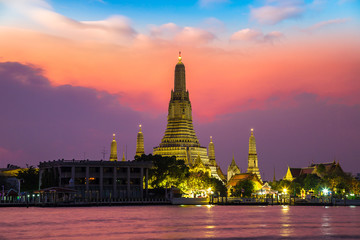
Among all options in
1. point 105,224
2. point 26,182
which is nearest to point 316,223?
point 105,224

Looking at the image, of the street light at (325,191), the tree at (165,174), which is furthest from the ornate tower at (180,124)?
the street light at (325,191)

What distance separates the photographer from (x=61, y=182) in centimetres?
13400

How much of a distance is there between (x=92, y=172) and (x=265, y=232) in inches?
2926

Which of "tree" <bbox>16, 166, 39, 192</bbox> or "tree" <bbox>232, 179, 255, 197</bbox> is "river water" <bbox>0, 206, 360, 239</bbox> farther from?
"tree" <bbox>232, 179, 255, 197</bbox>

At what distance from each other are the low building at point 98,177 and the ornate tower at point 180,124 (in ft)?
162

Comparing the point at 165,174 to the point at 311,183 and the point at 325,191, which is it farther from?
the point at 325,191

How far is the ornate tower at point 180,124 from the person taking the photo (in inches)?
7598

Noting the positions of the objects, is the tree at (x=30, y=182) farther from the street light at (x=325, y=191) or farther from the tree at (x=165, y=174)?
the street light at (x=325, y=191)

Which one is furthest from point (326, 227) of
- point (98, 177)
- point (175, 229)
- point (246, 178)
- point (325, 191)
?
point (246, 178)

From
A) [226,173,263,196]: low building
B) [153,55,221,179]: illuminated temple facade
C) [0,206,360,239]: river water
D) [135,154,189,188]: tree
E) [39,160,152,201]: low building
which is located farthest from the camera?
[153,55,221,179]: illuminated temple facade

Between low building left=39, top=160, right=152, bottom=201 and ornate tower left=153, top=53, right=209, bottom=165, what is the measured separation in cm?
4936

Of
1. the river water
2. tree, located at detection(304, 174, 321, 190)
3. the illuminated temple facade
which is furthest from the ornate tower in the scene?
the river water

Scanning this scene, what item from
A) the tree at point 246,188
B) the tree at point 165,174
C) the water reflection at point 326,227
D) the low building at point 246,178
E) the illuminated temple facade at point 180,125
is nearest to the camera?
the water reflection at point 326,227

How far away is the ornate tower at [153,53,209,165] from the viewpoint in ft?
633
